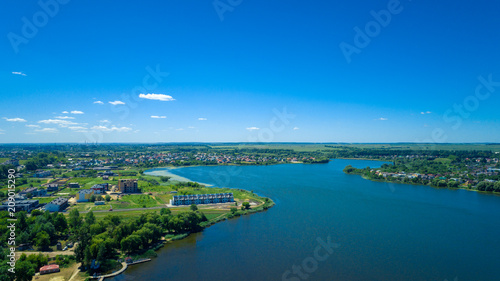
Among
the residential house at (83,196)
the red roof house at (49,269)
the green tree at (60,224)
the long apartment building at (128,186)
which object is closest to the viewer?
the red roof house at (49,269)

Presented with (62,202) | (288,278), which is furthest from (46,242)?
(288,278)

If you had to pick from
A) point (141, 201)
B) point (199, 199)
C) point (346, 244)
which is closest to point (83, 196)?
point (141, 201)

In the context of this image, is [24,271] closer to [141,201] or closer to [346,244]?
[141,201]

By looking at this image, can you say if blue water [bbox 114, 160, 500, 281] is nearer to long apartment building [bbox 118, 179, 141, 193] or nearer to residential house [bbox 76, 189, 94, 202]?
residential house [bbox 76, 189, 94, 202]

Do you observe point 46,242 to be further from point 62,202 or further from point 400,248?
point 400,248

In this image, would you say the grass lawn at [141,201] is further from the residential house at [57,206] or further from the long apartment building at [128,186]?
the residential house at [57,206]

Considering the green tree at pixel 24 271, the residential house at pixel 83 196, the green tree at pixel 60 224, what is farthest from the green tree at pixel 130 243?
the residential house at pixel 83 196

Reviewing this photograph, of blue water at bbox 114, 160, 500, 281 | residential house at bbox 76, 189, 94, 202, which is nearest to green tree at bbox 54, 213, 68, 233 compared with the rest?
blue water at bbox 114, 160, 500, 281
